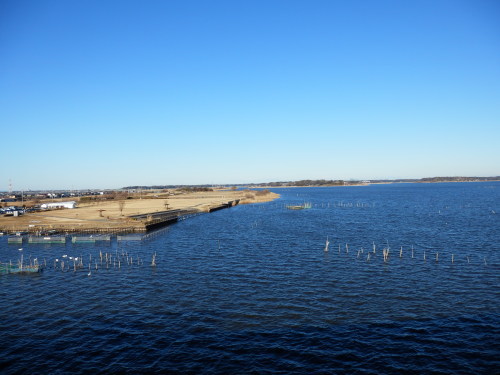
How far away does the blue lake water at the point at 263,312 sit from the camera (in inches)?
985

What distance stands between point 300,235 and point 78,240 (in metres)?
46.2

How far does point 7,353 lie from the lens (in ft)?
87.1

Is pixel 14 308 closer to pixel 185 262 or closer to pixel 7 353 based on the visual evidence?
pixel 7 353

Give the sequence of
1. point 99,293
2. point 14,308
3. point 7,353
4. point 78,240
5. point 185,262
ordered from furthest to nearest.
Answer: point 78,240 < point 185,262 < point 99,293 < point 14,308 < point 7,353

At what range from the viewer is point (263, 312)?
108 ft

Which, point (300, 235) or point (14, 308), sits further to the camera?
point (300, 235)

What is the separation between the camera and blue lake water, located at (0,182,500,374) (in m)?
25.0

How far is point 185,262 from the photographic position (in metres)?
53.4

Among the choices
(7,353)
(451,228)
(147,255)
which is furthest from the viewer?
(451,228)

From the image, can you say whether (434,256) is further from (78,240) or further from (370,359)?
(78,240)

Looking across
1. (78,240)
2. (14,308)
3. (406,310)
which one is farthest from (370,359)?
(78,240)

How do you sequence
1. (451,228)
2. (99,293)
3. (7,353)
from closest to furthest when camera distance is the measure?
(7,353), (99,293), (451,228)

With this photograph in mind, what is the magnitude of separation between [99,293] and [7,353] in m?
13.2

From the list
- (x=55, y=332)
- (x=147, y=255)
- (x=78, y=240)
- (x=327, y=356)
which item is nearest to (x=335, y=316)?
(x=327, y=356)
